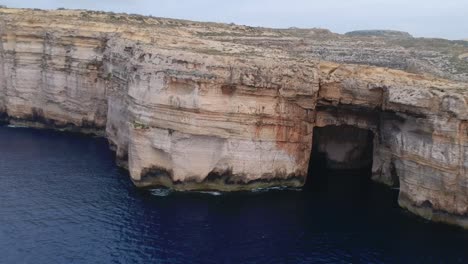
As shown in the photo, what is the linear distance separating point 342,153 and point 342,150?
0.29m

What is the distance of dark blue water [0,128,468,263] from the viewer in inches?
1280

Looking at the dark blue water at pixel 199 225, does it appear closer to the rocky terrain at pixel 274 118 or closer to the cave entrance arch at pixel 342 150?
the rocky terrain at pixel 274 118

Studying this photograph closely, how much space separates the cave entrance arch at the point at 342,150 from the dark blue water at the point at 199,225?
3.29 metres

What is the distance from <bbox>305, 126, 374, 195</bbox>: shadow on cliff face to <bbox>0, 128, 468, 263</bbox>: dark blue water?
8.94 ft

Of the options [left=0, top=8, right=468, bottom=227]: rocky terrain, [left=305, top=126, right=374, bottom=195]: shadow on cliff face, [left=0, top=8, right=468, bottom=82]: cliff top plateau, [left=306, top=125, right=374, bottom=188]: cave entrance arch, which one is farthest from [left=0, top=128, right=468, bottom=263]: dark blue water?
[left=0, top=8, right=468, bottom=82]: cliff top plateau

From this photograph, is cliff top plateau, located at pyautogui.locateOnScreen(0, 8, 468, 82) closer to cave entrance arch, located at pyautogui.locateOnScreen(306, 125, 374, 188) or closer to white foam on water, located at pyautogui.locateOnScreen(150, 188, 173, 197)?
cave entrance arch, located at pyautogui.locateOnScreen(306, 125, 374, 188)

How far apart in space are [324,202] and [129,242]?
1620cm

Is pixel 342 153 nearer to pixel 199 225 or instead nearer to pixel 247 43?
pixel 247 43

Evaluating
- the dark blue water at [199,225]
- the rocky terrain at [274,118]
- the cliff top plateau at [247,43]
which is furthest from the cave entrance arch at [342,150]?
the cliff top plateau at [247,43]

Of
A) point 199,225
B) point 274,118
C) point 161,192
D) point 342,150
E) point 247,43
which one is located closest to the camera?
point 199,225

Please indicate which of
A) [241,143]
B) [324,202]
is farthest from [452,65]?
[241,143]

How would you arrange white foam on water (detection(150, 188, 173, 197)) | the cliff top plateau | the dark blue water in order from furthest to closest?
1. the cliff top plateau
2. white foam on water (detection(150, 188, 173, 197))
3. the dark blue water

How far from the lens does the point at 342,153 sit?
166 feet

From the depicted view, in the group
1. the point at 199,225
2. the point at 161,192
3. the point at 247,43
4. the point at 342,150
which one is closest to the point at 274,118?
the point at 161,192
